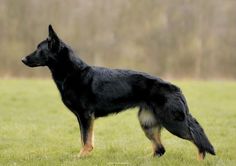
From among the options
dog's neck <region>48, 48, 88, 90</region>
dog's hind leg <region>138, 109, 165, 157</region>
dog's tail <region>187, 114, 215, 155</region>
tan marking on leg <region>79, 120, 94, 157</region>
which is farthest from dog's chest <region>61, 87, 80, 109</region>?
dog's tail <region>187, 114, 215, 155</region>

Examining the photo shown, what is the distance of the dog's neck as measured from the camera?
769 centimetres

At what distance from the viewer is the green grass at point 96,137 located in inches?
290

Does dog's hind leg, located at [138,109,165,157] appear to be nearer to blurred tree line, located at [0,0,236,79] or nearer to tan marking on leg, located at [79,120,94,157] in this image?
tan marking on leg, located at [79,120,94,157]

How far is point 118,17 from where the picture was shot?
95.3 ft

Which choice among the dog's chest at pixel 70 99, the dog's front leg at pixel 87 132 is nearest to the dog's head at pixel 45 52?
the dog's chest at pixel 70 99

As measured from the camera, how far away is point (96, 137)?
10312 mm

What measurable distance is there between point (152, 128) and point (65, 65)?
5.51ft

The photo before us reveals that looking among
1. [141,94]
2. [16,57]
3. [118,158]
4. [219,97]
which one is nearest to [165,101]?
[141,94]

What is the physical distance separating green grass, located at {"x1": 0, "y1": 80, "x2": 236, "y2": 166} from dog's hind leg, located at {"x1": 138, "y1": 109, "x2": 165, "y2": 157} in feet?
0.56

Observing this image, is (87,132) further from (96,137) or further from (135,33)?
(135,33)

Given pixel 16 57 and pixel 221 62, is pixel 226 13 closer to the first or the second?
pixel 221 62

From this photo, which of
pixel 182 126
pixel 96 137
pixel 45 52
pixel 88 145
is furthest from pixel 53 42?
pixel 96 137

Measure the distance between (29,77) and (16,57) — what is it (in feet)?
4.31

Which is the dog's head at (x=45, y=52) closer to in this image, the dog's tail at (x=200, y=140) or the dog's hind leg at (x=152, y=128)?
the dog's hind leg at (x=152, y=128)
